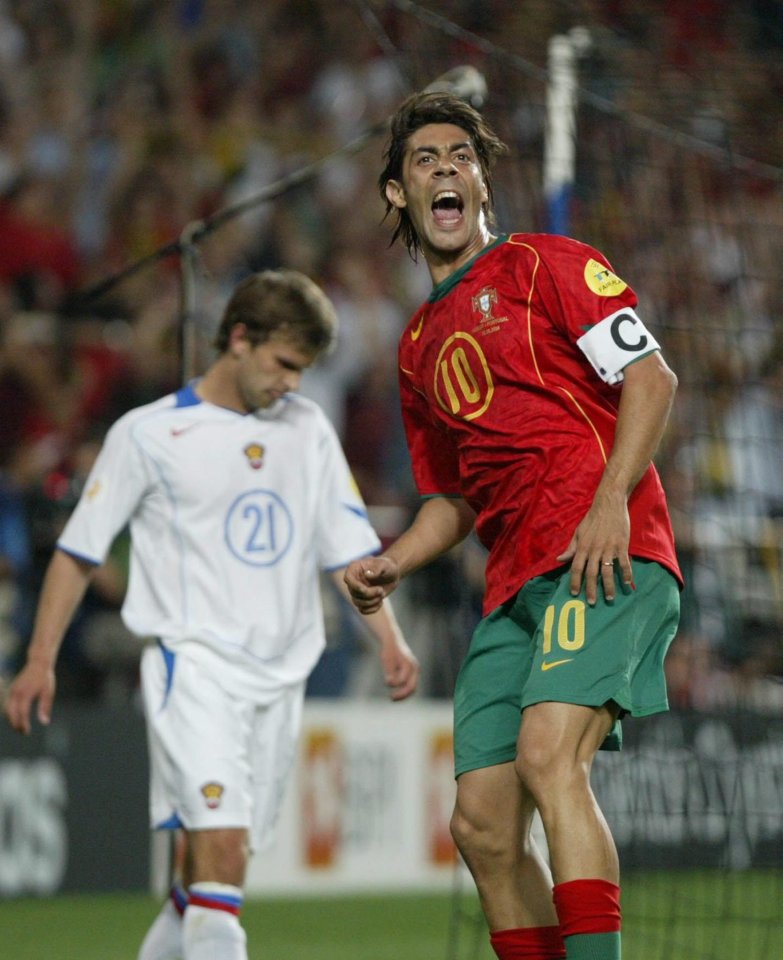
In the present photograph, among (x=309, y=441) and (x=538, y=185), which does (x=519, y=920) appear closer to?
(x=309, y=441)

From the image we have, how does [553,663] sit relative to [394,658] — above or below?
below

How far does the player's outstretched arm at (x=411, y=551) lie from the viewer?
158 inches

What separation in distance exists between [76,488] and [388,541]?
166 centimetres

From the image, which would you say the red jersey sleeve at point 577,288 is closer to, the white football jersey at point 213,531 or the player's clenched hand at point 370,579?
the player's clenched hand at point 370,579

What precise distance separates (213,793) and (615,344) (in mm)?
2022

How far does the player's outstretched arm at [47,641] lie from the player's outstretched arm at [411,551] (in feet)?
4.52

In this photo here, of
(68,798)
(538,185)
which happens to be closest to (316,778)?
(68,798)

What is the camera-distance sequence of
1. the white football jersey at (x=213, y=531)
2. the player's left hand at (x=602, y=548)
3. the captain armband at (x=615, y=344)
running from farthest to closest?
the white football jersey at (x=213, y=531) < the captain armband at (x=615, y=344) < the player's left hand at (x=602, y=548)

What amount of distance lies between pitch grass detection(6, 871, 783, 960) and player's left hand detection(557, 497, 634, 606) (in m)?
2.96

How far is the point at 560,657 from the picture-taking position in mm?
3771

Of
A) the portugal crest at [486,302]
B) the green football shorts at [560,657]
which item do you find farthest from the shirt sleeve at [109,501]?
the portugal crest at [486,302]

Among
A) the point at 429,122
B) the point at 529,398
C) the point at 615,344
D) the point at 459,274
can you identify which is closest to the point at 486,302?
the point at 459,274

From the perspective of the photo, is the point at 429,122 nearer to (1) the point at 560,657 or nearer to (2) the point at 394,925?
(1) the point at 560,657

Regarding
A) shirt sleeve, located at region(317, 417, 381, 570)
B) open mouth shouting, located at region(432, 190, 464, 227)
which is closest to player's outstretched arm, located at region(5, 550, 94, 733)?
shirt sleeve, located at region(317, 417, 381, 570)
